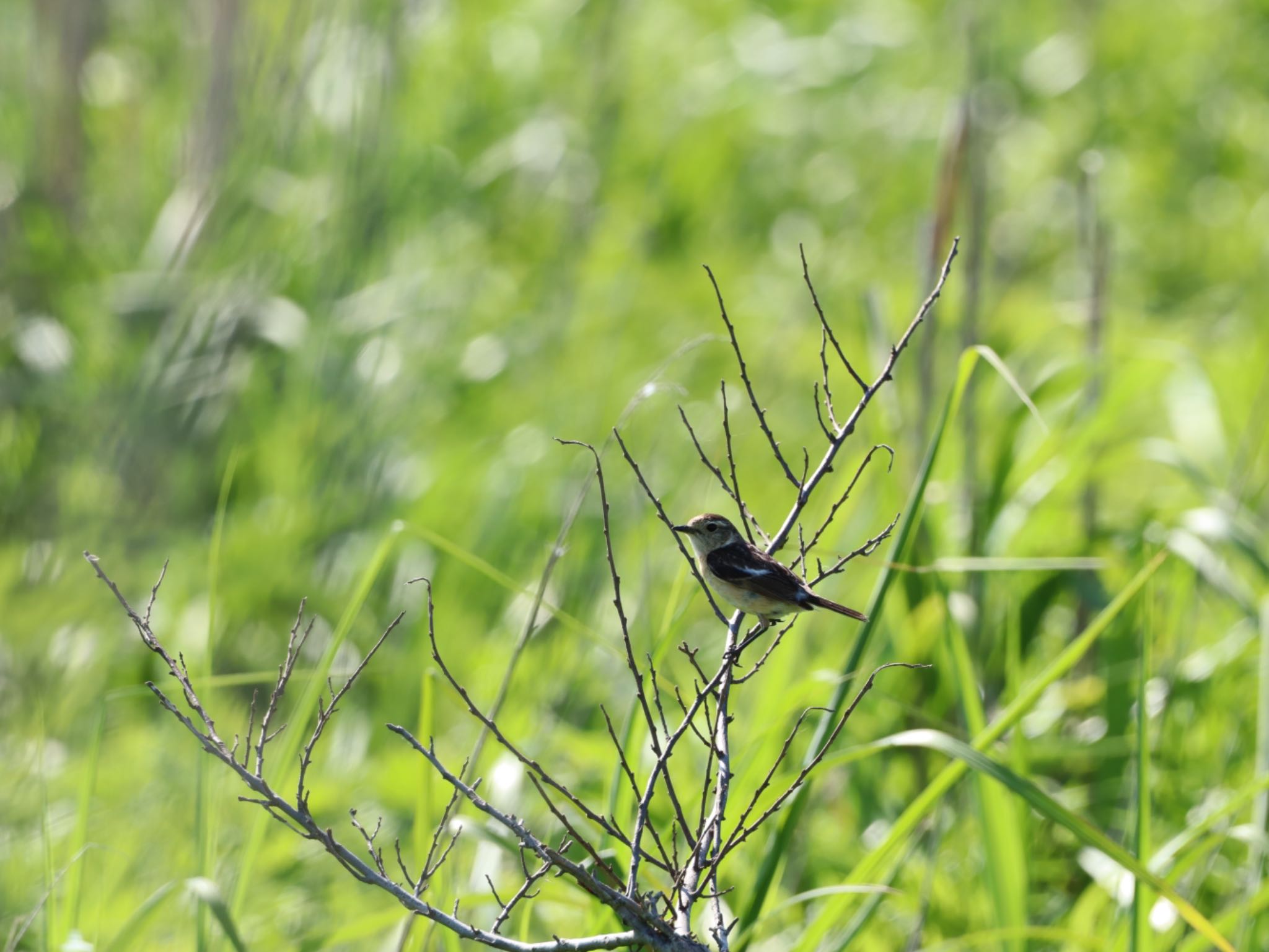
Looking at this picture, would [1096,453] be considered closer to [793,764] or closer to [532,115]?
[793,764]

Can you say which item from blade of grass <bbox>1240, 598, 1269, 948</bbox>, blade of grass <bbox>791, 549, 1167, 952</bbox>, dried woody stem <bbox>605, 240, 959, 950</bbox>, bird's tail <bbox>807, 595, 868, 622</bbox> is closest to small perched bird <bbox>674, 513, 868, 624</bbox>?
bird's tail <bbox>807, 595, 868, 622</bbox>

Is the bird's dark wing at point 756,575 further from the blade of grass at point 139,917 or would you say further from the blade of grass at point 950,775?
the blade of grass at point 139,917

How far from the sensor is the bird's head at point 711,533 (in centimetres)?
288

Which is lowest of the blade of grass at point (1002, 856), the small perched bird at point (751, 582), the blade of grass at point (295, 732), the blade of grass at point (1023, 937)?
the blade of grass at point (1023, 937)

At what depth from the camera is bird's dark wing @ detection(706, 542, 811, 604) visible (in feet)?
7.91

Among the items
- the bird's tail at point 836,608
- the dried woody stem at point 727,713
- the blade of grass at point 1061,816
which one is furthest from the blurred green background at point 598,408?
the dried woody stem at point 727,713

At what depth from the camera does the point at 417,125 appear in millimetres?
6316

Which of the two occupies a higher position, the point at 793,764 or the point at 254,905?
the point at 793,764

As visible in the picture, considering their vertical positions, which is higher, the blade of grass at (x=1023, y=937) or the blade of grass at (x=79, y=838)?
the blade of grass at (x=79, y=838)

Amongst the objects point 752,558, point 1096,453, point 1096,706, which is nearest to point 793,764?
point 752,558

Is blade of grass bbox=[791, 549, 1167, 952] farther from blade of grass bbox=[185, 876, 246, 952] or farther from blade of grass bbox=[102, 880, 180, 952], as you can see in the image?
blade of grass bbox=[102, 880, 180, 952]

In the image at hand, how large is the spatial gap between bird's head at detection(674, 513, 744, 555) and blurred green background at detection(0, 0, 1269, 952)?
28cm

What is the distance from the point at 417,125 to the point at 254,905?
14.0ft

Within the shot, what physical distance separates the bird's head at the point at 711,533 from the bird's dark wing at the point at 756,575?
95 millimetres
